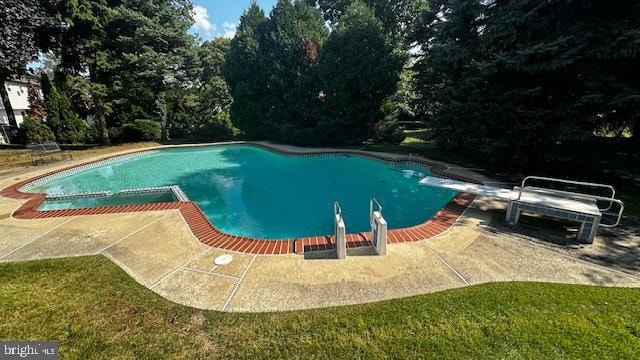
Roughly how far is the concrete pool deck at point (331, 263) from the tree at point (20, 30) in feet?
50.7

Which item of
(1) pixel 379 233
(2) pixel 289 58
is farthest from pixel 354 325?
(2) pixel 289 58

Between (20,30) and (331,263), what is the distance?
2217 cm

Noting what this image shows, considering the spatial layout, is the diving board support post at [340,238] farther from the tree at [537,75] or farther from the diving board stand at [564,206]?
the tree at [537,75]

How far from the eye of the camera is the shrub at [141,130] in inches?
824

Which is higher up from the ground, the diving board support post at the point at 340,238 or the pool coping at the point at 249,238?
the diving board support post at the point at 340,238

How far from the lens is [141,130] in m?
21.1

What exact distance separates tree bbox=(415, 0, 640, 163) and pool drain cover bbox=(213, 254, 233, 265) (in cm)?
1041

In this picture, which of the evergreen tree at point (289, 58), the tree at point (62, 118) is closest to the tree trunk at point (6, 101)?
the tree at point (62, 118)

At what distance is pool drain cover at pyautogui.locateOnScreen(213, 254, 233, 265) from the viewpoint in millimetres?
4695

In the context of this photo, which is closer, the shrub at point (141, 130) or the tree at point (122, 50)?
the tree at point (122, 50)

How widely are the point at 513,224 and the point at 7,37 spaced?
80.5 feet

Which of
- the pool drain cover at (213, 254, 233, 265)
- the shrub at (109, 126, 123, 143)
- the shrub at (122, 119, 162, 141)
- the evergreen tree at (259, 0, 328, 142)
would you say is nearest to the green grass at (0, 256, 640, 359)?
the pool drain cover at (213, 254, 233, 265)

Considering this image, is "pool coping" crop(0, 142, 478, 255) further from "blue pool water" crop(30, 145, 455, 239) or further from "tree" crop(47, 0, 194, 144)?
"tree" crop(47, 0, 194, 144)

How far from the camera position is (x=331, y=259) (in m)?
4.77
